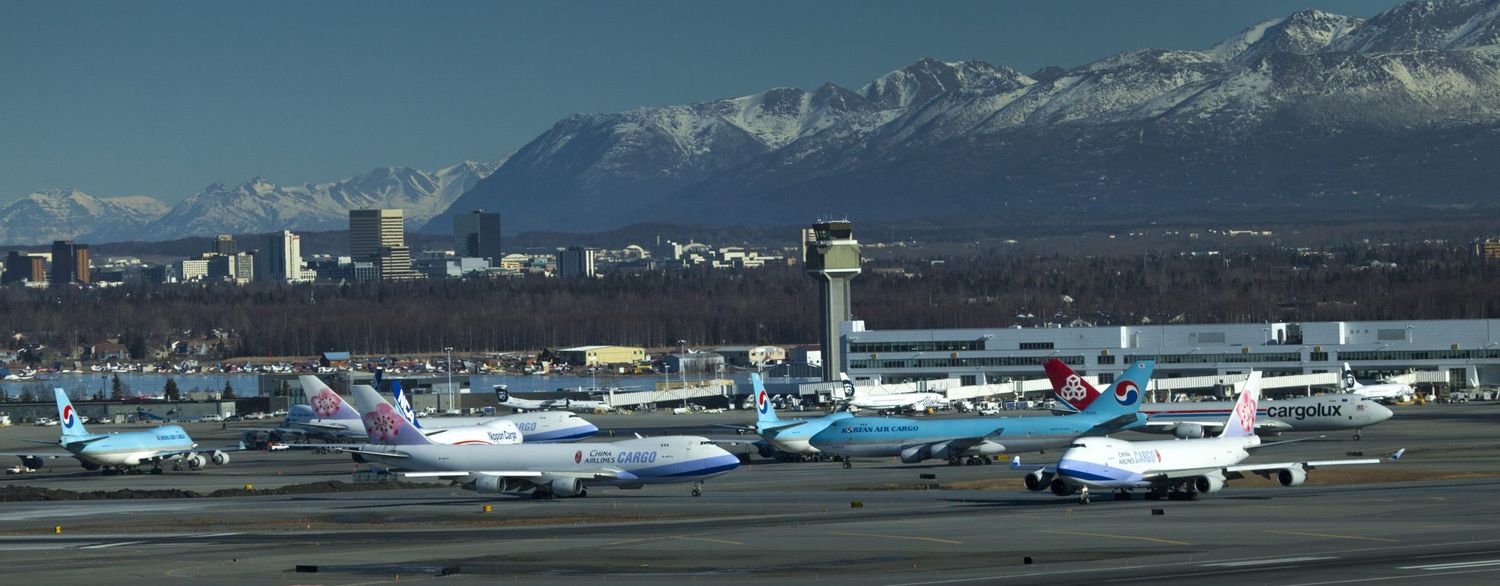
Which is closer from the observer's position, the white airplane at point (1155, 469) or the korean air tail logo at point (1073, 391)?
the white airplane at point (1155, 469)

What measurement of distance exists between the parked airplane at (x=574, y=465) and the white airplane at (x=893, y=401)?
290 ft


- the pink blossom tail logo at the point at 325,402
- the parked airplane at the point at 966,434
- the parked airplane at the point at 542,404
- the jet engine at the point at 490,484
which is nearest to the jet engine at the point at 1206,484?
the parked airplane at the point at 966,434

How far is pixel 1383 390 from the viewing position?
16650cm

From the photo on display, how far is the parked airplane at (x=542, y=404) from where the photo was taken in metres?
184

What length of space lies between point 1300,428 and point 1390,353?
7423 centimetres

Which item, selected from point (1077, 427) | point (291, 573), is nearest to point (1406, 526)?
point (291, 573)

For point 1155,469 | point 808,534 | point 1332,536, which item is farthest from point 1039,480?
point 1332,536

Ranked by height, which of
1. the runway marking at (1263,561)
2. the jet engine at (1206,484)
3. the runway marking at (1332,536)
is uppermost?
the jet engine at (1206,484)

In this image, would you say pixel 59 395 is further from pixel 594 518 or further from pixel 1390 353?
pixel 1390 353

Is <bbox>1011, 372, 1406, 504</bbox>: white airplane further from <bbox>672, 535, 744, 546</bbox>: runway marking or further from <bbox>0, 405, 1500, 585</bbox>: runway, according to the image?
<bbox>672, 535, 744, 546</bbox>: runway marking

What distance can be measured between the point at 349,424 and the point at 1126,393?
4243 centimetres

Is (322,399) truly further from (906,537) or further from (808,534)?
(906,537)

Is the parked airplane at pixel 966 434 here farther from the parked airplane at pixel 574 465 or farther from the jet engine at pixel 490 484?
the jet engine at pixel 490 484

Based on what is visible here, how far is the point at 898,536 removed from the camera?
63.3 metres
